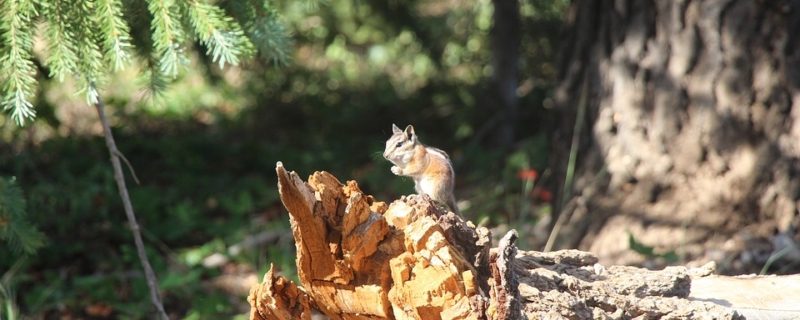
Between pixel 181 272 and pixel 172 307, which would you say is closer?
pixel 172 307

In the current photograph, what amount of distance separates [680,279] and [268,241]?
2.86 meters

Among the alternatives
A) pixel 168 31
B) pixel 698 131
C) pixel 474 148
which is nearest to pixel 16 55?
pixel 168 31

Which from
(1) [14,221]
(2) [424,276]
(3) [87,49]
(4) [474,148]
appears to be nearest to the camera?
(2) [424,276]

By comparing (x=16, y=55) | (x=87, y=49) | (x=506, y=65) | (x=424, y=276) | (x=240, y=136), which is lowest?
(x=424, y=276)

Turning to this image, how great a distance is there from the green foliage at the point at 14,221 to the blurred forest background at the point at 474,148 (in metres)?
0.01

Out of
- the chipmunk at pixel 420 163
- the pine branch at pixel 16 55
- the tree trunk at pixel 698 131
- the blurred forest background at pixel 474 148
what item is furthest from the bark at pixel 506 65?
the pine branch at pixel 16 55

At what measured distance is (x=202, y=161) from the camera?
642 cm

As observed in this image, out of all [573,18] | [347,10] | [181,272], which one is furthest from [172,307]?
[347,10]

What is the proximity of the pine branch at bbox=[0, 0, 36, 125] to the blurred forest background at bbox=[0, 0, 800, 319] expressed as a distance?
0.64 ft

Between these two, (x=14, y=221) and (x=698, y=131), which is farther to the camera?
(x=698, y=131)

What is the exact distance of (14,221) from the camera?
3578mm

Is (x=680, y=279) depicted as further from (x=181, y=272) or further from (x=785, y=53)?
(x=181, y=272)

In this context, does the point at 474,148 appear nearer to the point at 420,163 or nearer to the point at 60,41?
the point at 420,163

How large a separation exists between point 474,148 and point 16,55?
358 centimetres
